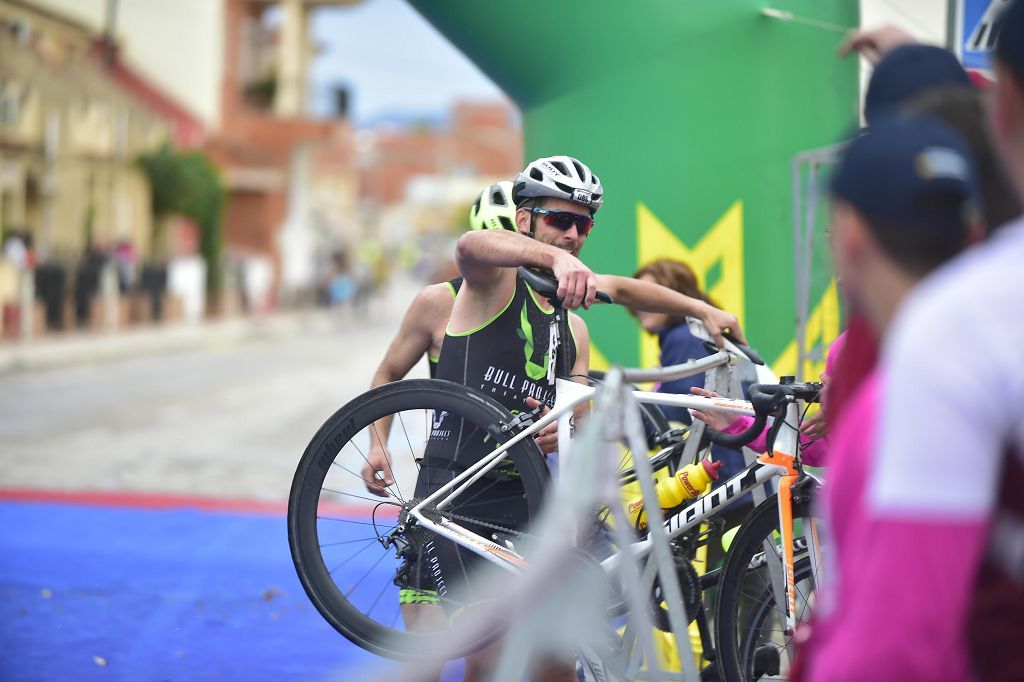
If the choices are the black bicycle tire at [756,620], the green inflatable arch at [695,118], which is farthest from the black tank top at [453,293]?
the green inflatable arch at [695,118]

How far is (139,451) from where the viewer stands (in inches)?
462

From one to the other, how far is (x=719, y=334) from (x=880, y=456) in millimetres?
2084

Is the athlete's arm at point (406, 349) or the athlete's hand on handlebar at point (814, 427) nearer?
the athlete's hand on handlebar at point (814, 427)

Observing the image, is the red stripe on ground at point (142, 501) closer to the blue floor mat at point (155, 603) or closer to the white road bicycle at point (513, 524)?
the blue floor mat at point (155, 603)

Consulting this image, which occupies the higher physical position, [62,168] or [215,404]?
[62,168]

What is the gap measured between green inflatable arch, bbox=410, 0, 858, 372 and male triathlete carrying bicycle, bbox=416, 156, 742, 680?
2243mm

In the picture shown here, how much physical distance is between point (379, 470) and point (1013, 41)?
239cm

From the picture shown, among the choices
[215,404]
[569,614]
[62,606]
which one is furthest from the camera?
[215,404]

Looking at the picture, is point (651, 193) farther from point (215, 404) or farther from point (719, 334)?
point (215, 404)

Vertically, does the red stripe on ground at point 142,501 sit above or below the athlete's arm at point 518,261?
below

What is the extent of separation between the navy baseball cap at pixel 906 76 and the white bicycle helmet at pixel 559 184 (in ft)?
4.46

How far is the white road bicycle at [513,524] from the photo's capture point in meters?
3.33

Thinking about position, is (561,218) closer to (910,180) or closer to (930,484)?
(910,180)

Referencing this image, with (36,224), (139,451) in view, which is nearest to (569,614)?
(139,451)
